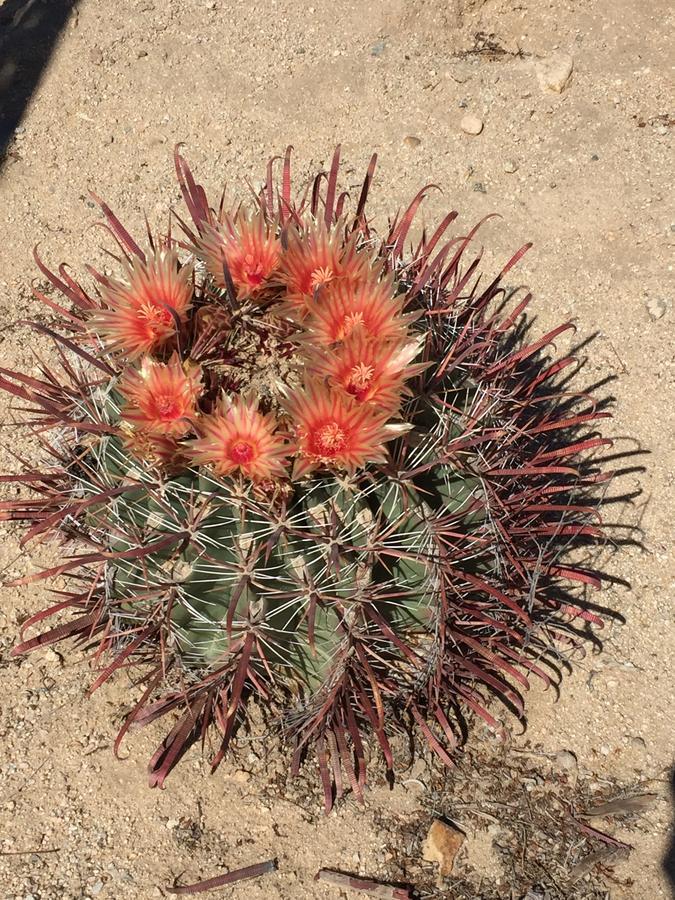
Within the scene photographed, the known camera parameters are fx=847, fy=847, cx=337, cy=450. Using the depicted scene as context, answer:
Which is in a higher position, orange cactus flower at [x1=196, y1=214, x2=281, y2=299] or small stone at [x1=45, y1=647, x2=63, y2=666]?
orange cactus flower at [x1=196, y1=214, x2=281, y2=299]

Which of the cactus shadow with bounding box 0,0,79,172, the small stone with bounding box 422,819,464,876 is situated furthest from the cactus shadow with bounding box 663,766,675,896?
the cactus shadow with bounding box 0,0,79,172

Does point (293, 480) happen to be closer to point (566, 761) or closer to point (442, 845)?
point (442, 845)

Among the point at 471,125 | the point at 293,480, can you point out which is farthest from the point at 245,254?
the point at 471,125

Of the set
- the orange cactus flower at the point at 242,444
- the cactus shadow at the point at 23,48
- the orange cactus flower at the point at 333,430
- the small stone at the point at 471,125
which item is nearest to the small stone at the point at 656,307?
the small stone at the point at 471,125

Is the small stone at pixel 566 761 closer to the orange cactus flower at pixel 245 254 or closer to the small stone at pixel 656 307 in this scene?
the orange cactus flower at pixel 245 254

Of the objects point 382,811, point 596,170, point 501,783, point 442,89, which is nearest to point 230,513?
point 382,811

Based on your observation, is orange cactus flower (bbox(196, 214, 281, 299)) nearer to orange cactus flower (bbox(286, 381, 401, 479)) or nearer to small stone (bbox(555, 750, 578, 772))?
orange cactus flower (bbox(286, 381, 401, 479))
